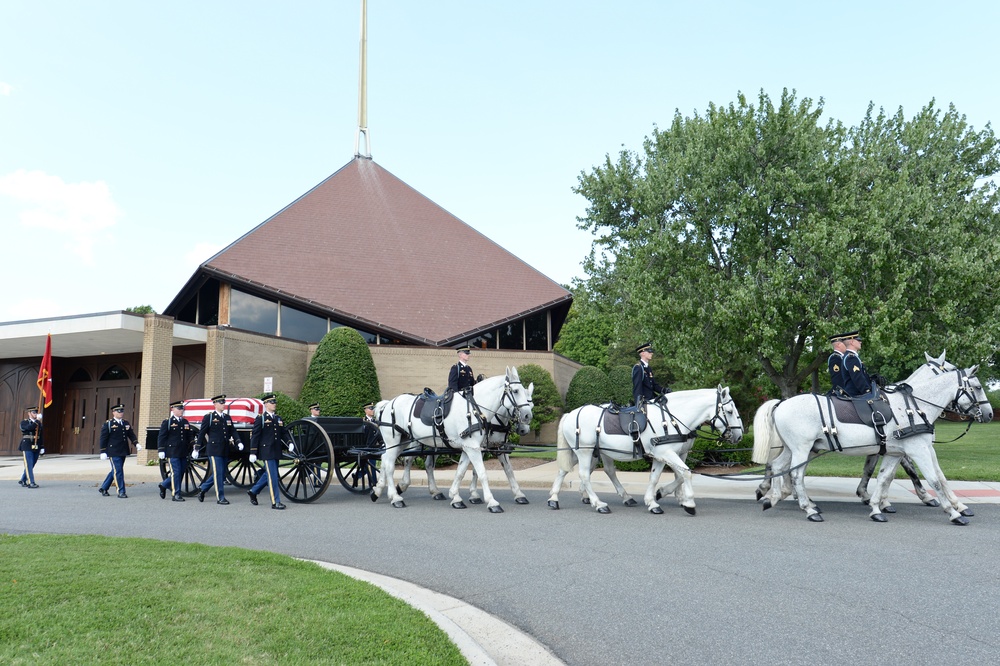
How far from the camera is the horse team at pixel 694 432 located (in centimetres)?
917

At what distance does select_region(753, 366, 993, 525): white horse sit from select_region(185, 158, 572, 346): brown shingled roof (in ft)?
66.8

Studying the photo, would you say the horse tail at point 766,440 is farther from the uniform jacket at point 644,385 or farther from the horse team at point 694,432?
the uniform jacket at point 644,385

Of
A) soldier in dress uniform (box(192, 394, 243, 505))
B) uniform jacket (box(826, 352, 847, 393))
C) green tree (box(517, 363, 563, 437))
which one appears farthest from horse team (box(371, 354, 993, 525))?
green tree (box(517, 363, 563, 437))

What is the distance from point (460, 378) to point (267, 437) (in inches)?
133

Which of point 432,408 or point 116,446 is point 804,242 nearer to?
point 432,408

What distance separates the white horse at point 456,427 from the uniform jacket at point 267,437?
171 cm

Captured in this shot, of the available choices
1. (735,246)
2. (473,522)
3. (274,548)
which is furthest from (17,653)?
(735,246)

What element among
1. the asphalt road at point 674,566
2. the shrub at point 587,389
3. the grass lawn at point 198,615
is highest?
the shrub at point 587,389

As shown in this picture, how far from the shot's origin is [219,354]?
2488 cm

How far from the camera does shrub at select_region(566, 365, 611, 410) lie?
29.3m

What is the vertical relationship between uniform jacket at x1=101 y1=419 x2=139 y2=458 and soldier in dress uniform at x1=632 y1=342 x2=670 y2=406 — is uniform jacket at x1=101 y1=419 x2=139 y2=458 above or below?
below

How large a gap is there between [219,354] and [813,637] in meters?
23.7

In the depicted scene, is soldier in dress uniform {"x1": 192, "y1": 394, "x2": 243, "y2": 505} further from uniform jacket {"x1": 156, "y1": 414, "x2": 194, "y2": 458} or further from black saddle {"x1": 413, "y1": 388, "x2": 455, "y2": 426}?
black saddle {"x1": 413, "y1": 388, "x2": 455, "y2": 426}

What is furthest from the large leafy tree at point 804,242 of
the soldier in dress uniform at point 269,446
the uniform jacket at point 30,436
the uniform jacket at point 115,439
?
the uniform jacket at point 30,436
